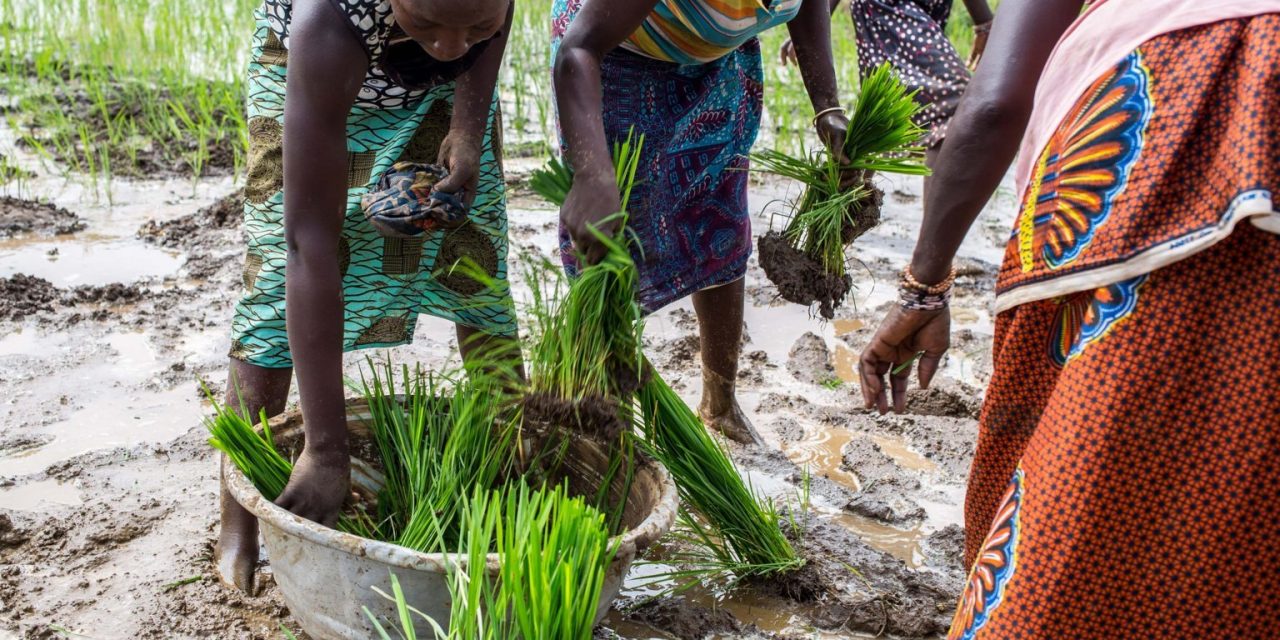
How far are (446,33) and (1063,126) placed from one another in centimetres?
104

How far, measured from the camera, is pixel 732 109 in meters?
2.74

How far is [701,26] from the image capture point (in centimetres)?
238

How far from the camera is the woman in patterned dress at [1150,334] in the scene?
1195 mm

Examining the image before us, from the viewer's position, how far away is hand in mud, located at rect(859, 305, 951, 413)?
187 cm

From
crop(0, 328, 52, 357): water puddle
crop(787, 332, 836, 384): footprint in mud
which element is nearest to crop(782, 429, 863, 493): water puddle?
crop(787, 332, 836, 384): footprint in mud

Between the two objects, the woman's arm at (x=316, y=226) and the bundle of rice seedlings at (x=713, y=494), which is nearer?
the woman's arm at (x=316, y=226)

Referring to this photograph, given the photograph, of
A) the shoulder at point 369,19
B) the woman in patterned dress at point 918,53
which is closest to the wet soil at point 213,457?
the shoulder at point 369,19

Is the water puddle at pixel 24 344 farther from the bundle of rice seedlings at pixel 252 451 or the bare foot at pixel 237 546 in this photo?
the bundle of rice seedlings at pixel 252 451

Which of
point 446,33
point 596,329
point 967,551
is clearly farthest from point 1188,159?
point 446,33

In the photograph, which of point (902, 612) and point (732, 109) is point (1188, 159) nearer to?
point (902, 612)

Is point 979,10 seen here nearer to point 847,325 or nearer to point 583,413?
Answer: point 847,325

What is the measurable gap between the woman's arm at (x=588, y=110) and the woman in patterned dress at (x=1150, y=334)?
0.72 metres

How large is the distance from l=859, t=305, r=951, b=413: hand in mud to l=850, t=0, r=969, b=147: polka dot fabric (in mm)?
1774

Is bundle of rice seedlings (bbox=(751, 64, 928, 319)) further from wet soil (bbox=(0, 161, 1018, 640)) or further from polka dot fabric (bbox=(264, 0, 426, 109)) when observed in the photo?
polka dot fabric (bbox=(264, 0, 426, 109))
